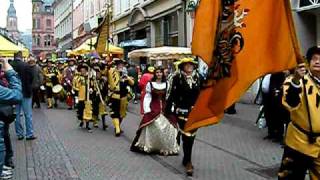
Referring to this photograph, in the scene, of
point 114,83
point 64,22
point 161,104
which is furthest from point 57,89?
point 64,22

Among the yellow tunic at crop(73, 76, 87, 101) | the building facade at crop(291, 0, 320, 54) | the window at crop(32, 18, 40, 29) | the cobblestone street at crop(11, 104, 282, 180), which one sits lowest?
the cobblestone street at crop(11, 104, 282, 180)

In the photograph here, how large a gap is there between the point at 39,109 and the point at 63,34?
240 ft

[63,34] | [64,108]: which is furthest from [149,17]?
[63,34]

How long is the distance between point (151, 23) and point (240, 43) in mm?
29395

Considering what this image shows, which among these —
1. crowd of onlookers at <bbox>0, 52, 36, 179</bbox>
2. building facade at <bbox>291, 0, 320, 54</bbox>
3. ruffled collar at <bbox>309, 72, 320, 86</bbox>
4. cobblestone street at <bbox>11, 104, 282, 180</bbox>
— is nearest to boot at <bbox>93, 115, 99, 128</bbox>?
cobblestone street at <bbox>11, 104, 282, 180</bbox>

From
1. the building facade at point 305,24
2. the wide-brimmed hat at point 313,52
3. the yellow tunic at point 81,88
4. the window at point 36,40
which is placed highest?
the window at point 36,40

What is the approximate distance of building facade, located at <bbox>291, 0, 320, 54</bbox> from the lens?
17.7 metres

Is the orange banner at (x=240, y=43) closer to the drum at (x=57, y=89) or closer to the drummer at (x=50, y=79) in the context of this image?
the drummer at (x=50, y=79)

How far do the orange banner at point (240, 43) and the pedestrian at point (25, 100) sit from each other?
739 centimetres

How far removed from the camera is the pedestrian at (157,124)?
10148mm

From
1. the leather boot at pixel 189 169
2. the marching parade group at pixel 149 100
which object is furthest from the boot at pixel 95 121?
the leather boot at pixel 189 169

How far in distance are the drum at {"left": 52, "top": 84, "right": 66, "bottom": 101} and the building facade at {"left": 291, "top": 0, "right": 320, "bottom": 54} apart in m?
10.0

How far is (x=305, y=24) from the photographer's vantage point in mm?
18156

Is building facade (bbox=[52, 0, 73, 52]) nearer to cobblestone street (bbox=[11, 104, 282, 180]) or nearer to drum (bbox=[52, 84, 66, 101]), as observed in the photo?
drum (bbox=[52, 84, 66, 101])
